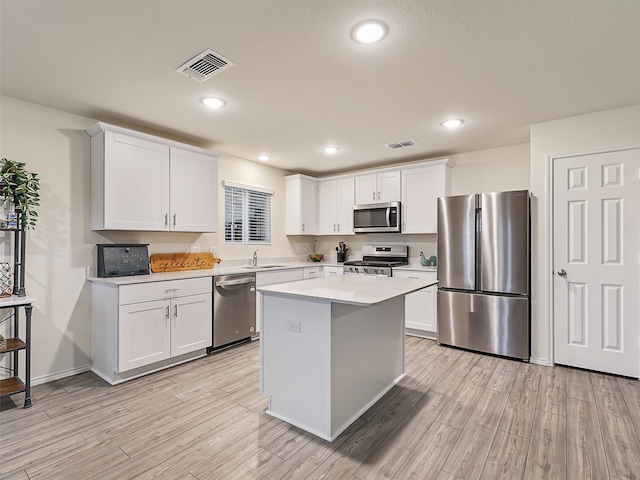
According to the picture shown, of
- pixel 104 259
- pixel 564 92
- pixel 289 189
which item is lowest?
pixel 104 259

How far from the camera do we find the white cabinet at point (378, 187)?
4.73 metres

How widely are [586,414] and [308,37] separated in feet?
10.4

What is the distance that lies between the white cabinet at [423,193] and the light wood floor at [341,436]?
212cm

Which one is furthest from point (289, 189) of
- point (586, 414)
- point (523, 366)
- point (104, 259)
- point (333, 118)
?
point (586, 414)

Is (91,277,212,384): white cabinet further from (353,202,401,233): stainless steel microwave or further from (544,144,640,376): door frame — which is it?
(544,144,640,376): door frame

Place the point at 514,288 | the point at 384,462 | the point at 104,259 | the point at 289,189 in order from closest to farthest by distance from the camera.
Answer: the point at 384,462
the point at 104,259
the point at 514,288
the point at 289,189

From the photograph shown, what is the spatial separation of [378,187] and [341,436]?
11.7 feet

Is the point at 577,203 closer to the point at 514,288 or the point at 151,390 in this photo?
the point at 514,288

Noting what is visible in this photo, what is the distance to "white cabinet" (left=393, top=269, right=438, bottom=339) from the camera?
4093mm

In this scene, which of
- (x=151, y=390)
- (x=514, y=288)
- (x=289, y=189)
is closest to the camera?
(x=151, y=390)

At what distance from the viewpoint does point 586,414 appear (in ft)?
7.64

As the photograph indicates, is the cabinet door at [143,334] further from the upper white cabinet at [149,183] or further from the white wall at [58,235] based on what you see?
the upper white cabinet at [149,183]

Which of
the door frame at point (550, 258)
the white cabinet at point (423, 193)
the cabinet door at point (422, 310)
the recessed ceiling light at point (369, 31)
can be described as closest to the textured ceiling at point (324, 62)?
the recessed ceiling light at point (369, 31)

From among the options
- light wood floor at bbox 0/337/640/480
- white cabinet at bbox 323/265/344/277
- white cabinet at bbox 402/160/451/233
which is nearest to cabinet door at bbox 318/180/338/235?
white cabinet at bbox 323/265/344/277
